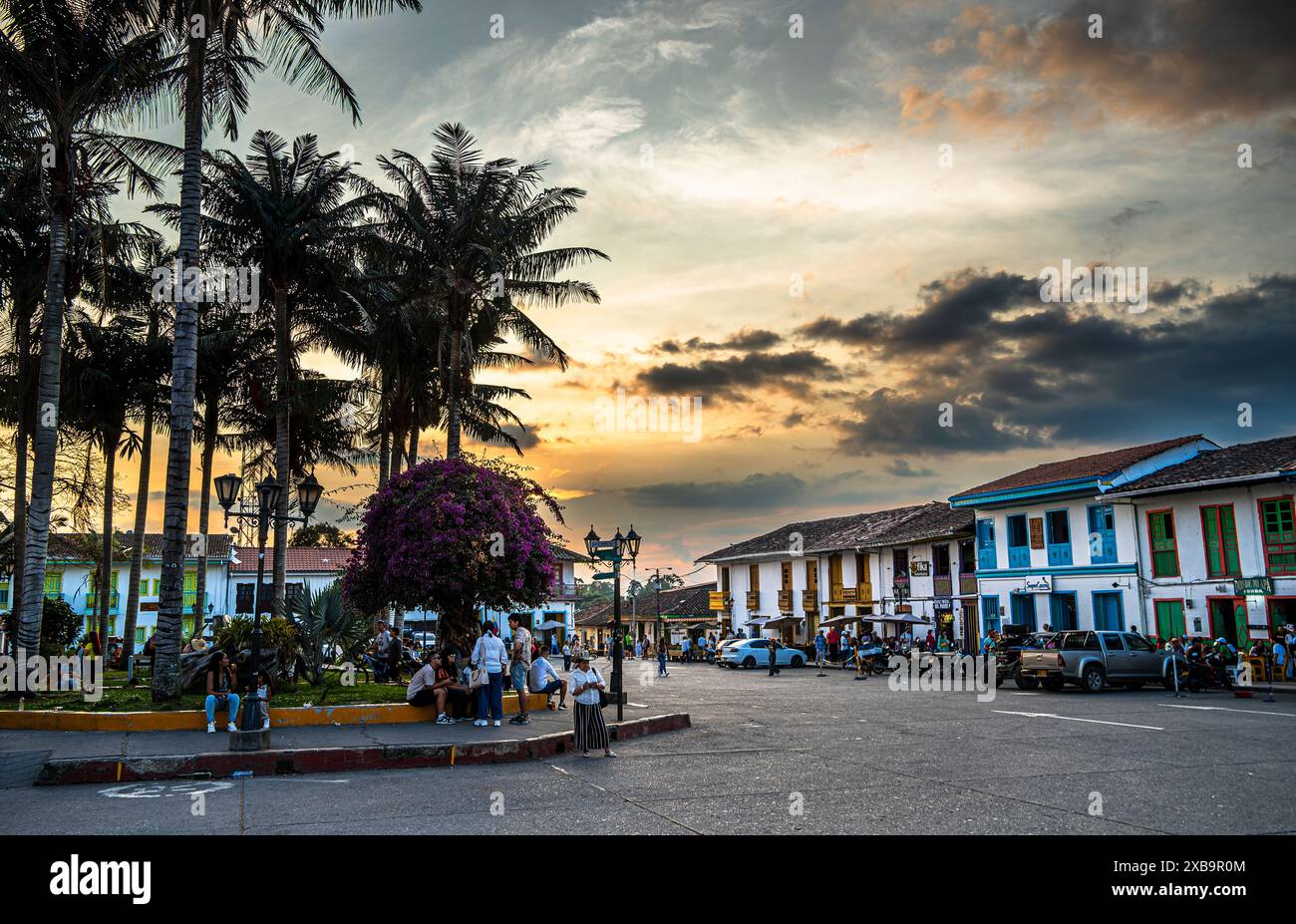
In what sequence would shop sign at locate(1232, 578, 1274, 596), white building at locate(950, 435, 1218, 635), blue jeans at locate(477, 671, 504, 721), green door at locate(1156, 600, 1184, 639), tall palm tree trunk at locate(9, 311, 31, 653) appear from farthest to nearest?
white building at locate(950, 435, 1218, 635), green door at locate(1156, 600, 1184, 639), shop sign at locate(1232, 578, 1274, 596), tall palm tree trunk at locate(9, 311, 31, 653), blue jeans at locate(477, 671, 504, 721)

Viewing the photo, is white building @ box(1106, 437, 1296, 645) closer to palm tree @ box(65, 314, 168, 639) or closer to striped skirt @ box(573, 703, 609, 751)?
striped skirt @ box(573, 703, 609, 751)

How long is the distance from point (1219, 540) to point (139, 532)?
110 feet

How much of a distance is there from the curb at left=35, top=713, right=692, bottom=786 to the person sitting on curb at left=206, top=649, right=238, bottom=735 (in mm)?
2106

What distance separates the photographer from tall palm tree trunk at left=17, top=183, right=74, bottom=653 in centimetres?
1675

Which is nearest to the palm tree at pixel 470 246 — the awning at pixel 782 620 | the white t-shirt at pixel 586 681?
the white t-shirt at pixel 586 681

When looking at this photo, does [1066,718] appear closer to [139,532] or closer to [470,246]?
[470,246]

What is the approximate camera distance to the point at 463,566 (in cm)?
1866

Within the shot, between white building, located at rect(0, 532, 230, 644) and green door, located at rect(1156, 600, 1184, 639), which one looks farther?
white building, located at rect(0, 532, 230, 644)

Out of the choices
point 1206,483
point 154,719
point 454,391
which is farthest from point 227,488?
point 1206,483

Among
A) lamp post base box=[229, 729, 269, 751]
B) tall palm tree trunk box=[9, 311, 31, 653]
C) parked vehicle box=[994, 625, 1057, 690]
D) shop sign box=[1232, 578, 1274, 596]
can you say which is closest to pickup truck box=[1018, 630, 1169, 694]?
parked vehicle box=[994, 625, 1057, 690]

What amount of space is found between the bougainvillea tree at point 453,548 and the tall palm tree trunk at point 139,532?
32.7ft
